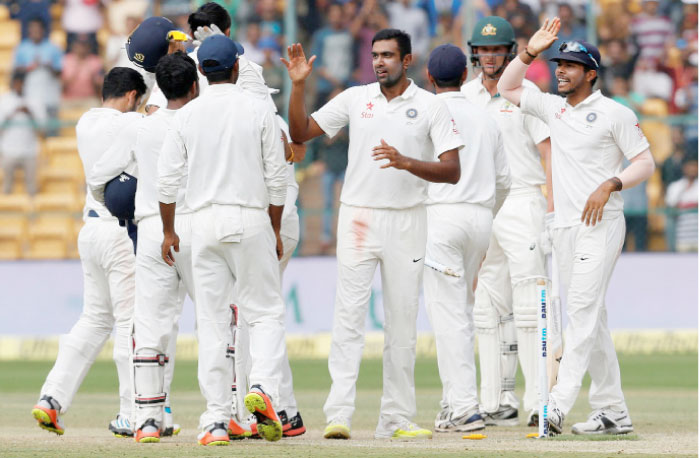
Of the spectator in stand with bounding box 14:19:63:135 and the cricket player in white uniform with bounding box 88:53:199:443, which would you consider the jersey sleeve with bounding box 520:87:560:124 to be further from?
the spectator in stand with bounding box 14:19:63:135

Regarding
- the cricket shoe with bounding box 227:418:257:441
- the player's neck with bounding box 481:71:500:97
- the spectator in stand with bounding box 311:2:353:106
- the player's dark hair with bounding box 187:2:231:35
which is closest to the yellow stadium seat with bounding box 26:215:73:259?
the spectator in stand with bounding box 311:2:353:106

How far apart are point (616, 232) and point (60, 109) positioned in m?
9.70

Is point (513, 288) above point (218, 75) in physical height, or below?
below

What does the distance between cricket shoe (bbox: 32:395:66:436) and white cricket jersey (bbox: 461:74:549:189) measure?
3.15m

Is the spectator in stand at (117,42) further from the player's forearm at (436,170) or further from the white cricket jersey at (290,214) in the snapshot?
the player's forearm at (436,170)

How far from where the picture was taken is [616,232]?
7309 mm

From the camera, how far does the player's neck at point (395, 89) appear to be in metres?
7.11

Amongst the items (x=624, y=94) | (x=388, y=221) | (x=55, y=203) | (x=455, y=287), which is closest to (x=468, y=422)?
(x=455, y=287)

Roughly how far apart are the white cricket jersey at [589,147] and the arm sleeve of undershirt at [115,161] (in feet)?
7.80

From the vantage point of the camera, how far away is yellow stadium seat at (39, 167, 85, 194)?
48.8 feet

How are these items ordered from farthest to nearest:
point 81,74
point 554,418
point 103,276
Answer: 1. point 81,74
2. point 103,276
3. point 554,418

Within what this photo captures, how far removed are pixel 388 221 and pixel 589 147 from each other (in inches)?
48.1

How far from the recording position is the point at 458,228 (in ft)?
24.8

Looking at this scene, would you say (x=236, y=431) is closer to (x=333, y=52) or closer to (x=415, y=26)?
(x=333, y=52)
